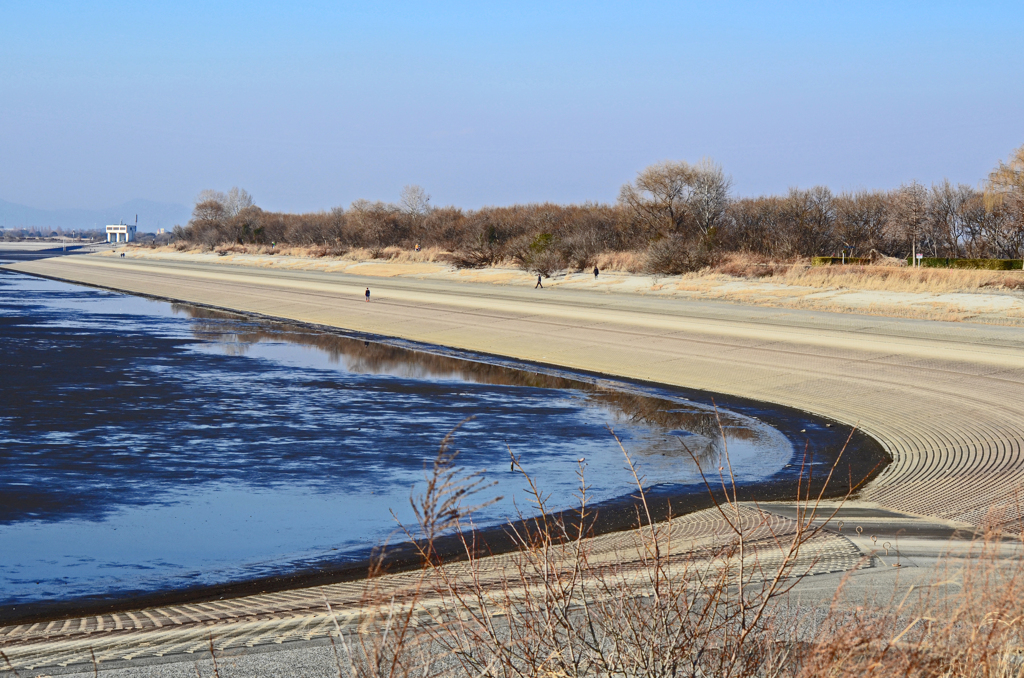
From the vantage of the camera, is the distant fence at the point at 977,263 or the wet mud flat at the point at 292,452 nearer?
the wet mud flat at the point at 292,452

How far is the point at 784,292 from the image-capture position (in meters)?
33.0

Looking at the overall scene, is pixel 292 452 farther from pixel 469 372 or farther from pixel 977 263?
pixel 977 263

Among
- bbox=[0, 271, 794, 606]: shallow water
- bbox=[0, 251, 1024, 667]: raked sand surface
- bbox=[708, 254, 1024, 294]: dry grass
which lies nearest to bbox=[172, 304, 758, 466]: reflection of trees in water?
bbox=[0, 271, 794, 606]: shallow water

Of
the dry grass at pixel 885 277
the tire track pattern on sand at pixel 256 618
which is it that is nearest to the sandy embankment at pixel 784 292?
the dry grass at pixel 885 277

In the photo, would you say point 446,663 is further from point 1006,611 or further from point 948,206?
point 948,206

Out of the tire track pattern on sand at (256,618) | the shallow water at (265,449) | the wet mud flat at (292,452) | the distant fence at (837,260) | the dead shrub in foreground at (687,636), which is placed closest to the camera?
the dead shrub in foreground at (687,636)

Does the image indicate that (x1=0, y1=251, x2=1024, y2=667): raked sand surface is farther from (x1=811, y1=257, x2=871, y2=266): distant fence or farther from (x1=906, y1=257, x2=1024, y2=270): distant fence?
(x1=906, y1=257, x2=1024, y2=270): distant fence

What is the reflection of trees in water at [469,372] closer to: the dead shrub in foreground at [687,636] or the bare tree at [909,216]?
the dead shrub in foreground at [687,636]

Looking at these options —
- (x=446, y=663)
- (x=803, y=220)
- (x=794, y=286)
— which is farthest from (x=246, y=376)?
(x=803, y=220)

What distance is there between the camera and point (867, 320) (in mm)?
25234

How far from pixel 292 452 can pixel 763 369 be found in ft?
31.5

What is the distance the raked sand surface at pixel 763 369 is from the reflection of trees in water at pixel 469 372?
147 centimetres

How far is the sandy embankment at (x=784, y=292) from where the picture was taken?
26500mm

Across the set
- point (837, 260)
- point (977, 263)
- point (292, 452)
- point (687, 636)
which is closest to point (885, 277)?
point (977, 263)
